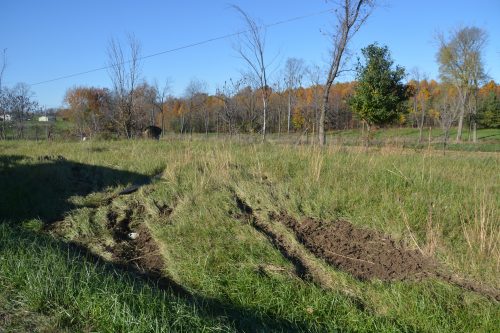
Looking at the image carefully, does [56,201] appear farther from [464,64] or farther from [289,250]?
[464,64]

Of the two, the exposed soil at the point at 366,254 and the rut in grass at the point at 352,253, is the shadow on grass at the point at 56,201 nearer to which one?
the rut in grass at the point at 352,253

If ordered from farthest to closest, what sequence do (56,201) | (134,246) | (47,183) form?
(47,183) → (56,201) → (134,246)

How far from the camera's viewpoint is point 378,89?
66.7ft

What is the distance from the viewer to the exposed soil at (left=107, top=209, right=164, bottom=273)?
4.89 m

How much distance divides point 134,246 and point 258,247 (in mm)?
1710

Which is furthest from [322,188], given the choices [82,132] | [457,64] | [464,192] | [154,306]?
[457,64]

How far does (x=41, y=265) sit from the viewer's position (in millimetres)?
3525

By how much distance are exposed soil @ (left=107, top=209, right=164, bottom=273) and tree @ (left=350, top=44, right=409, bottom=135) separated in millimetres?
16100

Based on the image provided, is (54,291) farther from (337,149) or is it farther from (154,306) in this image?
(337,149)

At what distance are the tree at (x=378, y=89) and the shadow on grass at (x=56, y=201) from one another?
576 inches

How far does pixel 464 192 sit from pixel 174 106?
58.6 m

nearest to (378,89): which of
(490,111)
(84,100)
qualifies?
(490,111)

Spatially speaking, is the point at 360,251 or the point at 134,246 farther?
the point at 134,246

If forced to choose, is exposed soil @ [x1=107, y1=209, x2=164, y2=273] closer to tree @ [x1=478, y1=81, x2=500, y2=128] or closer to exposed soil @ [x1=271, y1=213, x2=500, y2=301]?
exposed soil @ [x1=271, y1=213, x2=500, y2=301]
